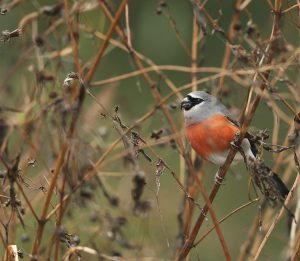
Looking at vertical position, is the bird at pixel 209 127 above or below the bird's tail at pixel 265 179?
above

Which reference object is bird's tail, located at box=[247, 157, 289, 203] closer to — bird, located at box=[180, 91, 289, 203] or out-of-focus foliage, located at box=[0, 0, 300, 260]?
out-of-focus foliage, located at box=[0, 0, 300, 260]

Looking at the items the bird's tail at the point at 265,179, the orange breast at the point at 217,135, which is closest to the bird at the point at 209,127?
the orange breast at the point at 217,135

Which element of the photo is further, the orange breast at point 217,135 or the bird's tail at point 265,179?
the orange breast at point 217,135

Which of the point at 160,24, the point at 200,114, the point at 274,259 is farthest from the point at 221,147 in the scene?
the point at 274,259

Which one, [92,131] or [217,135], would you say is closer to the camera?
[92,131]

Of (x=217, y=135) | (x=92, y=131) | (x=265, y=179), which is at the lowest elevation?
(x=265, y=179)

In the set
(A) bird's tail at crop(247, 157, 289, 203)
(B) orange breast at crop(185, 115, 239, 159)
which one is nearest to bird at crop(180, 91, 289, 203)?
(B) orange breast at crop(185, 115, 239, 159)

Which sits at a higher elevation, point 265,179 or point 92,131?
point 92,131

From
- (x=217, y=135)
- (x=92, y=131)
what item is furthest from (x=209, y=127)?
(x=92, y=131)

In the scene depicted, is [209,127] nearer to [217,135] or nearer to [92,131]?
[217,135]

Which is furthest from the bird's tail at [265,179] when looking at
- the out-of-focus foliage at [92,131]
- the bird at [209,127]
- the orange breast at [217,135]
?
the orange breast at [217,135]

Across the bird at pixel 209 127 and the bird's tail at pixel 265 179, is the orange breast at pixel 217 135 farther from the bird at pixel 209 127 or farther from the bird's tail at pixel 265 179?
the bird's tail at pixel 265 179

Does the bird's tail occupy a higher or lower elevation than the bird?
lower

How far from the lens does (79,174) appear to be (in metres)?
1.63
